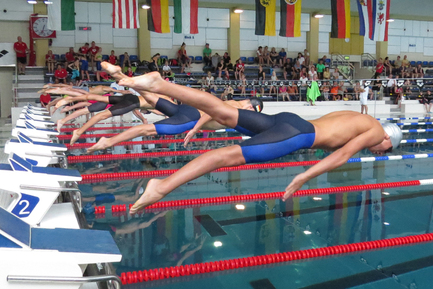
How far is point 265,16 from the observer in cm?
1422

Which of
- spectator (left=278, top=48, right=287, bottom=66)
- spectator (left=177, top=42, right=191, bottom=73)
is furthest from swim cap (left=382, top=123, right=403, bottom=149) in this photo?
spectator (left=278, top=48, right=287, bottom=66)

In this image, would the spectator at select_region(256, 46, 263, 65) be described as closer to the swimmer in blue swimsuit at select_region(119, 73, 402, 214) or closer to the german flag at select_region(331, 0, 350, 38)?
the german flag at select_region(331, 0, 350, 38)

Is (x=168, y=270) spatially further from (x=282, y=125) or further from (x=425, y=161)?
(x=425, y=161)

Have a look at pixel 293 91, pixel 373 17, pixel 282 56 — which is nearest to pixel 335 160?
pixel 373 17

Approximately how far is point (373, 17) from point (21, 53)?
13.0m

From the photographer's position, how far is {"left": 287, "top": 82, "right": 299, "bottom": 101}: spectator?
16405 millimetres

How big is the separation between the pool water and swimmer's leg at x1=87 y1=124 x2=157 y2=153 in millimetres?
476

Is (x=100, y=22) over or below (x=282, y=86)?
over

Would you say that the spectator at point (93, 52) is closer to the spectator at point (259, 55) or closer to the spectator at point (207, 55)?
the spectator at point (207, 55)

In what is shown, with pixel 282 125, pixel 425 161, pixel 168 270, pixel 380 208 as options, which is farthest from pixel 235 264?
→ pixel 425 161

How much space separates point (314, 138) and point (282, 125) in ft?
0.84

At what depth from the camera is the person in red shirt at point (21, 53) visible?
15297 millimetres

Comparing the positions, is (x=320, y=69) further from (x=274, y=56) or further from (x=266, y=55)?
(x=266, y=55)

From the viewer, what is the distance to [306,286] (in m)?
2.62
